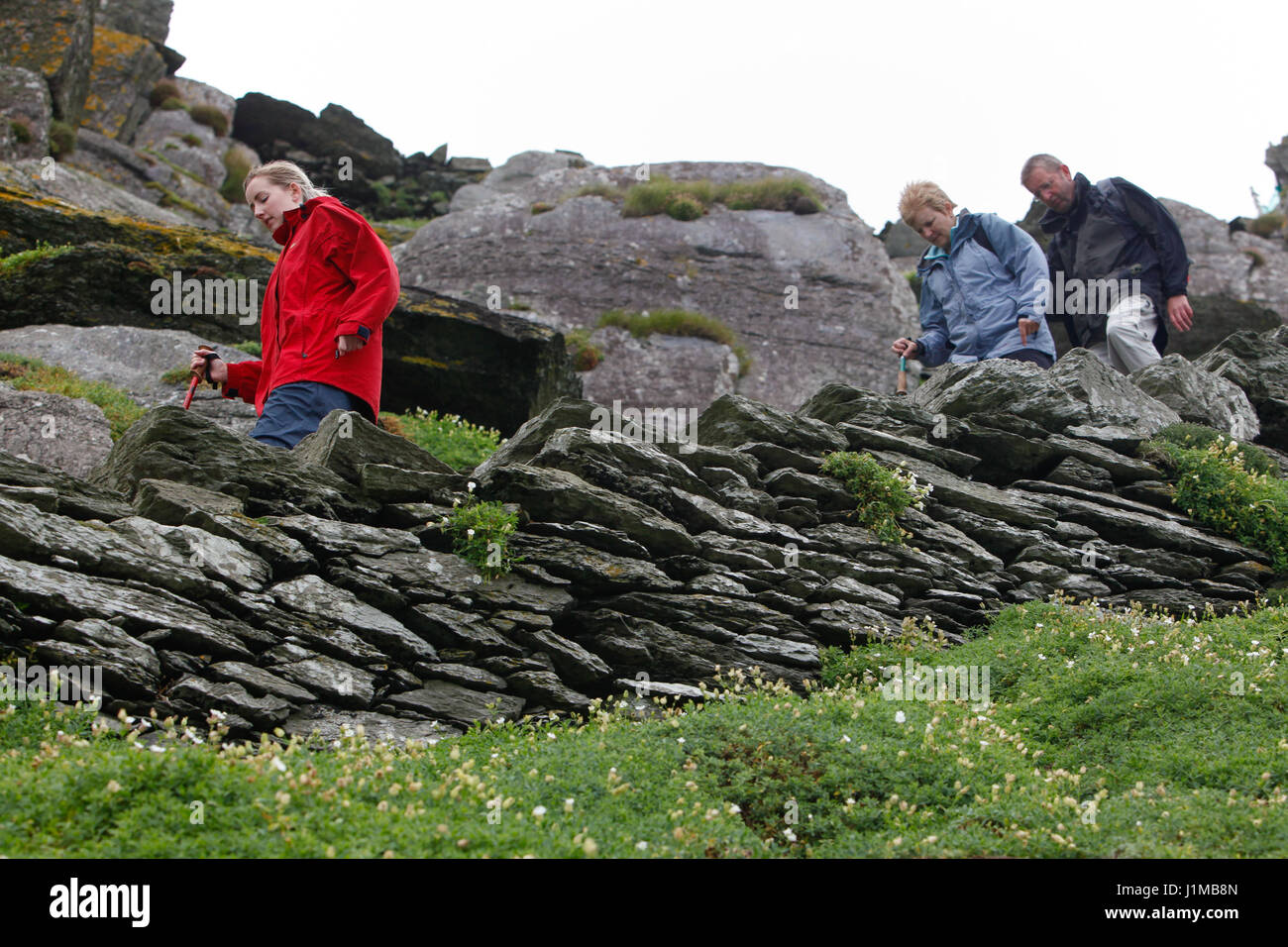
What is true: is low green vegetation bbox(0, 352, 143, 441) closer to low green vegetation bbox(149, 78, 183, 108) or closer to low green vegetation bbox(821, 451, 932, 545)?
low green vegetation bbox(821, 451, 932, 545)

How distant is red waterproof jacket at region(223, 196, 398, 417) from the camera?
964 centimetres

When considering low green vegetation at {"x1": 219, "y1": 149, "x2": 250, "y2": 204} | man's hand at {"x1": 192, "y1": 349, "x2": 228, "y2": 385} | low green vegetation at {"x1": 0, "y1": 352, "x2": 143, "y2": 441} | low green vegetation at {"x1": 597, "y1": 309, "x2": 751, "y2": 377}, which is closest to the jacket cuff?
man's hand at {"x1": 192, "y1": 349, "x2": 228, "y2": 385}

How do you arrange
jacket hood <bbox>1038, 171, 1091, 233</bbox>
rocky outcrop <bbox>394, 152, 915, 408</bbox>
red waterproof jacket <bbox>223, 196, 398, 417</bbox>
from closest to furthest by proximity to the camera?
red waterproof jacket <bbox>223, 196, 398, 417</bbox>
jacket hood <bbox>1038, 171, 1091, 233</bbox>
rocky outcrop <bbox>394, 152, 915, 408</bbox>

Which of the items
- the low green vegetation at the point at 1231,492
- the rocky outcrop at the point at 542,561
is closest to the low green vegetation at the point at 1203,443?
the low green vegetation at the point at 1231,492

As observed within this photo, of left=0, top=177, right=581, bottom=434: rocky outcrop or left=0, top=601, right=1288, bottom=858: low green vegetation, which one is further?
left=0, top=177, right=581, bottom=434: rocky outcrop

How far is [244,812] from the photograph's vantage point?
5.11m

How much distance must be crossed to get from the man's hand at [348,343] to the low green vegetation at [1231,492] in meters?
9.38

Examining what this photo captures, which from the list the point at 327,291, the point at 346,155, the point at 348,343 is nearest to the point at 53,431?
the point at 327,291

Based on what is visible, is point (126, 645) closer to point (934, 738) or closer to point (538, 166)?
point (934, 738)

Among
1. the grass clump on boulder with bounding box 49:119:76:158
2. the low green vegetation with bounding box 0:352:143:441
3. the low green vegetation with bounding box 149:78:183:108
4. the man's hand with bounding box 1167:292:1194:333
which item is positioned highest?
the low green vegetation with bounding box 149:78:183:108

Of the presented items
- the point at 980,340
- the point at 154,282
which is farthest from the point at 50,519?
the point at 980,340

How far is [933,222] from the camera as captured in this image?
1366cm

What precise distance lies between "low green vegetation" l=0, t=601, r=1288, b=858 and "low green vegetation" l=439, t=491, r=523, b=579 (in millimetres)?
1472
